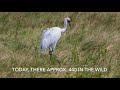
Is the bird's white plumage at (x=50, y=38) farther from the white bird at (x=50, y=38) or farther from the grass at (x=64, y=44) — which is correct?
the grass at (x=64, y=44)

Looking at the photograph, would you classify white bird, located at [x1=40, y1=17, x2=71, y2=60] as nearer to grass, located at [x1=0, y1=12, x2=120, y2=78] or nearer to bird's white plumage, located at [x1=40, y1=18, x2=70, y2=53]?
bird's white plumage, located at [x1=40, y1=18, x2=70, y2=53]

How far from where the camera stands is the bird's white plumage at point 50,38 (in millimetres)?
16953

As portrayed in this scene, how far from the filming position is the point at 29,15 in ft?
64.0

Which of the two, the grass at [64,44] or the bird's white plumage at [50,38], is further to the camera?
the bird's white plumage at [50,38]

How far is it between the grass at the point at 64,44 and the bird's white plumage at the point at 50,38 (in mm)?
117

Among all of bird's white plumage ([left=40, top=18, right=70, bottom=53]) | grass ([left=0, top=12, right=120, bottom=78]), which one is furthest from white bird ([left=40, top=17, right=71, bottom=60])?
grass ([left=0, top=12, right=120, bottom=78])

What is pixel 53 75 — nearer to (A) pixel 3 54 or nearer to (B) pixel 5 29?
(A) pixel 3 54

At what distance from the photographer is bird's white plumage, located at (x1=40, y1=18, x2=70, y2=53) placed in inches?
667

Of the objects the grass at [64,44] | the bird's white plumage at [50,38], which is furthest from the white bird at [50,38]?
the grass at [64,44]

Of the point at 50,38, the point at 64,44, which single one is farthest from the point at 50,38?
the point at 64,44

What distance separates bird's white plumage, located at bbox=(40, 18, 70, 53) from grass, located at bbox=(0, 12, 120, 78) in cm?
12

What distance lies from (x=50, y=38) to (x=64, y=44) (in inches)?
12.4
